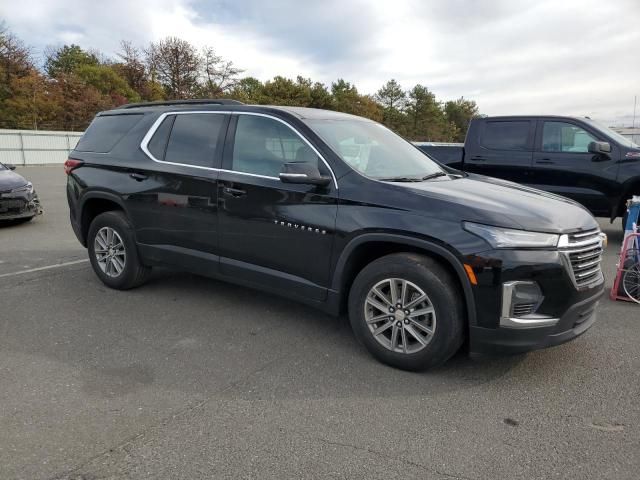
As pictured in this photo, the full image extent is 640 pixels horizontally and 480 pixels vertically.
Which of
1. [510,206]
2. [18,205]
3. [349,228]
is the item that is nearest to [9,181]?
[18,205]

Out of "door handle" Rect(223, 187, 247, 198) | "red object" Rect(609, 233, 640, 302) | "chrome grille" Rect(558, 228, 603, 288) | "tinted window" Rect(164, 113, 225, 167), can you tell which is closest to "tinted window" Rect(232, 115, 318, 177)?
"door handle" Rect(223, 187, 247, 198)

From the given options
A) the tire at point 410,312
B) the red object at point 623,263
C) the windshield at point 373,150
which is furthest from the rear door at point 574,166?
the tire at point 410,312

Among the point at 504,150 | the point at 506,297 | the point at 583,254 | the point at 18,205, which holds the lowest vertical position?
the point at 18,205

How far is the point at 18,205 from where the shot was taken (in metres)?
8.95

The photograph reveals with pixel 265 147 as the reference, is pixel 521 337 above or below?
below

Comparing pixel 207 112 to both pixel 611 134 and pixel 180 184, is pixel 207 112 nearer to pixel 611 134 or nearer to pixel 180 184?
pixel 180 184

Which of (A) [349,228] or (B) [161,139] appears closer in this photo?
(A) [349,228]

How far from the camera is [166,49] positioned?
5238 centimetres

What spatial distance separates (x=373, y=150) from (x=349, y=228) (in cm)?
99

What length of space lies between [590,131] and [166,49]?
52.3 metres

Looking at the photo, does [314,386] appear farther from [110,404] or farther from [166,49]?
[166,49]

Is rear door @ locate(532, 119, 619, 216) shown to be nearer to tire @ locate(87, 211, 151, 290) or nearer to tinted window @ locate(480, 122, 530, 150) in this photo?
tinted window @ locate(480, 122, 530, 150)

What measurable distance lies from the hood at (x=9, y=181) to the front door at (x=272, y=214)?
6592 mm

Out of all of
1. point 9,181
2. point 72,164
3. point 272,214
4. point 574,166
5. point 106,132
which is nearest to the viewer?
Result: point 272,214
